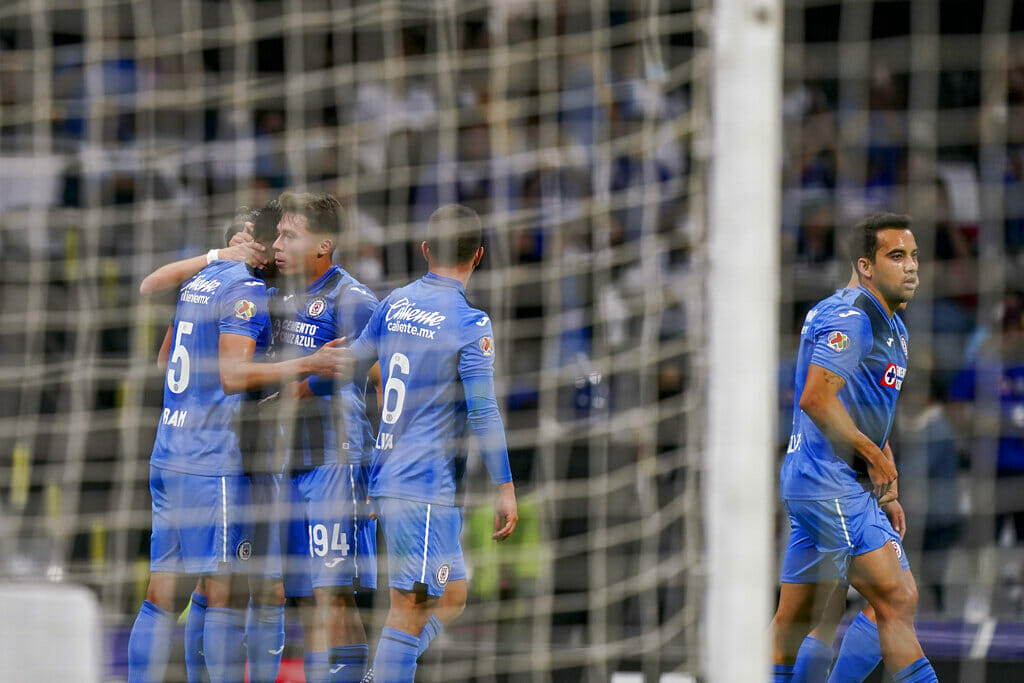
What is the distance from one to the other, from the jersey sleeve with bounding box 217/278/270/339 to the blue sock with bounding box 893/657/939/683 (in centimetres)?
197

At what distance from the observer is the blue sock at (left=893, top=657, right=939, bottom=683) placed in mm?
3455

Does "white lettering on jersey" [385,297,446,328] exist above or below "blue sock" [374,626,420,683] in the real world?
above

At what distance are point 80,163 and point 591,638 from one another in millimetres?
2688

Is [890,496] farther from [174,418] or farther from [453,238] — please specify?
[174,418]

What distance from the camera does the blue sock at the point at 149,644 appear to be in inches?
149

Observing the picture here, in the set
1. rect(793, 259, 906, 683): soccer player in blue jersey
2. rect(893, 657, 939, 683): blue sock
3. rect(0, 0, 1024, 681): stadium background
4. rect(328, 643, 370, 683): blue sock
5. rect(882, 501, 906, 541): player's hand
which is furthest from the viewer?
rect(0, 0, 1024, 681): stadium background

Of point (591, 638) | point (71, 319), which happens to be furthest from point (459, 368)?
point (71, 319)

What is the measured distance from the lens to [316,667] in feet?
12.5

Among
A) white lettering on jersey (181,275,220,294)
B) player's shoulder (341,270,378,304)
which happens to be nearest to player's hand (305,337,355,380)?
player's shoulder (341,270,378,304)

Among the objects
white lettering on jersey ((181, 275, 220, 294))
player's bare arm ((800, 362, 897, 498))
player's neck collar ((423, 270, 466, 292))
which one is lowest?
player's bare arm ((800, 362, 897, 498))

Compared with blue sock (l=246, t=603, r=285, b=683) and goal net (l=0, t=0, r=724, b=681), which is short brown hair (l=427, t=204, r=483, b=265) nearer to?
goal net (l=0, t=0, r=724, b=681)

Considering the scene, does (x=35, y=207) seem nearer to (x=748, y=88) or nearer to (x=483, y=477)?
(x=483, y=477)

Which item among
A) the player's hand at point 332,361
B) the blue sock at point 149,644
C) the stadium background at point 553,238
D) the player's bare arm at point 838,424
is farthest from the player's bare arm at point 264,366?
the player's bare arm at point 838,424

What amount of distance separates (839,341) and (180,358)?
6.15ft
